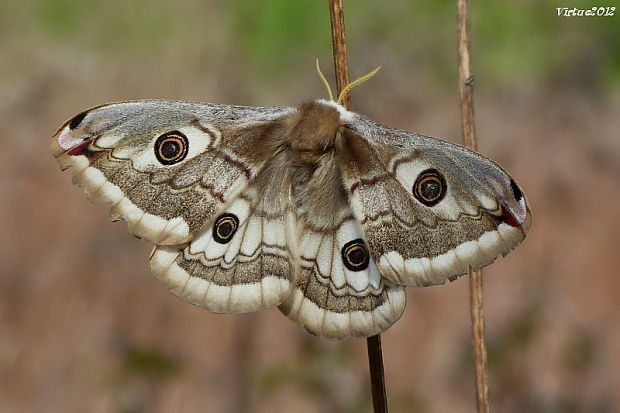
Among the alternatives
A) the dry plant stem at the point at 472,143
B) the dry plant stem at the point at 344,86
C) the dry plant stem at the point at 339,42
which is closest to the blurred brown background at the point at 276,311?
the dry plant stem at the point at 472,143

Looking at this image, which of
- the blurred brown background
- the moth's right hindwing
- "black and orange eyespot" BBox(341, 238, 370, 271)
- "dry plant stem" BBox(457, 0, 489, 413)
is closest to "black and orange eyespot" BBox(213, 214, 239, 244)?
the moth's right hindwing

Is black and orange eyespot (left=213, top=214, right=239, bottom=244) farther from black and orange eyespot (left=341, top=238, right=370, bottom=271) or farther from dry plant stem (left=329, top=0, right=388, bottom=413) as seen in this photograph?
dry plant stem (left=329, top=0, right=388, bottom=413)

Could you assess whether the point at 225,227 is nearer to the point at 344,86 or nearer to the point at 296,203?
the point at 296,203

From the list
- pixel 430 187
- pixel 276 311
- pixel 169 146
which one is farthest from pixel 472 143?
pixel 276 311

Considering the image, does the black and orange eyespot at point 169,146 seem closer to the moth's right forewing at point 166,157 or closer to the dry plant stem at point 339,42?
the moth's right forewing at point 166,157

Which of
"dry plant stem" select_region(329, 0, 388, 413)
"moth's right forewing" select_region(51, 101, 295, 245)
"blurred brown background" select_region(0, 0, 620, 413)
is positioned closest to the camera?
"dry plant stem" select_region(329, 0, 388, 413)

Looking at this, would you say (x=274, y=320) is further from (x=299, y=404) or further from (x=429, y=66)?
(x=429, y=66)
